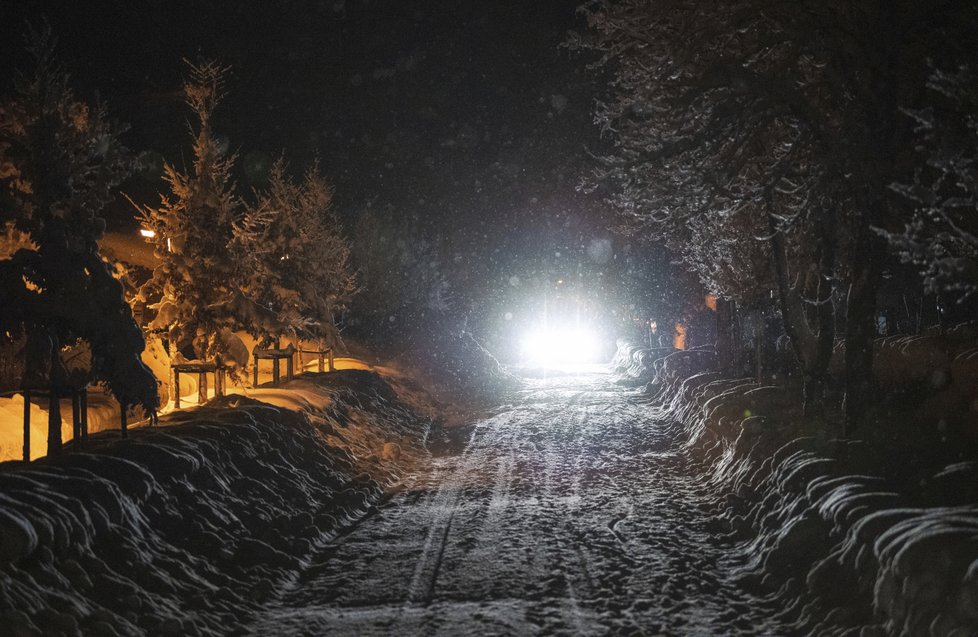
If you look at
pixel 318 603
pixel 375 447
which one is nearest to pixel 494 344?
pixel 375 447

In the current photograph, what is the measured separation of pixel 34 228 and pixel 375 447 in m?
8.18

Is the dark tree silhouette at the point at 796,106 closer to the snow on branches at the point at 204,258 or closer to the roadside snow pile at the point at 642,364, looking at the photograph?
the snow on branches at the point at 204,258

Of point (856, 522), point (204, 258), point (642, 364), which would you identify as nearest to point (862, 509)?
point (856, 522)

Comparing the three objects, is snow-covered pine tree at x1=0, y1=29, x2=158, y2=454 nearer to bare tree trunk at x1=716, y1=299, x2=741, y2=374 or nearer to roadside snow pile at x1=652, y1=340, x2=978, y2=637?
roadside snow pile at x1=652, y1=340, x2=978, y2=637

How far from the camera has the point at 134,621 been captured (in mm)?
6426

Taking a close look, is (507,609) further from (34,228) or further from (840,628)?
(34,228)

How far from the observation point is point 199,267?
17641 mm

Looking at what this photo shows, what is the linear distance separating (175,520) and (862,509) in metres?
7.30

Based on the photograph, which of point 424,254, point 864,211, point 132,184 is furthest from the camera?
point 424,254

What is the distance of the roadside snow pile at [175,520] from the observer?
6145 millimetres

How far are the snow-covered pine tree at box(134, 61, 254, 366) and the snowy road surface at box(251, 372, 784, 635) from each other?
22.7ft

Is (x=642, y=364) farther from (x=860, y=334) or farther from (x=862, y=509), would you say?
(x=862, y=509)

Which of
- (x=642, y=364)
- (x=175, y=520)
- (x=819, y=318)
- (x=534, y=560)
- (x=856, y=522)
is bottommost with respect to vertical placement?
(x=534, y=560)

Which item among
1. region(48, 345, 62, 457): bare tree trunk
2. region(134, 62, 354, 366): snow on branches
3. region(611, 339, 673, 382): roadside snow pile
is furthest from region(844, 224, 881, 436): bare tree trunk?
region(611, 339, 673, 382): roadside snow pile
